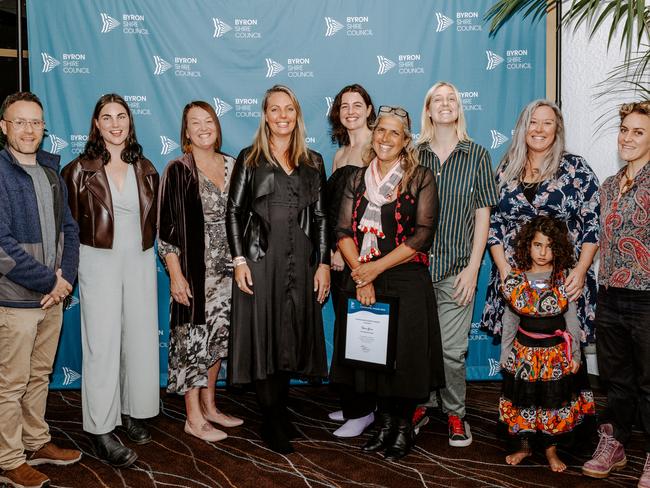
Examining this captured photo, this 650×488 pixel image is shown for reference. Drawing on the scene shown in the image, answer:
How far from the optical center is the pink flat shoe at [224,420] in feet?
11.4

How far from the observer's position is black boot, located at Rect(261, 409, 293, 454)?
10.1 feet

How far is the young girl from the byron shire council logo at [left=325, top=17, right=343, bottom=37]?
217 centimetres

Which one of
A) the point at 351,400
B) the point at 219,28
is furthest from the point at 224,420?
the point at 219,28

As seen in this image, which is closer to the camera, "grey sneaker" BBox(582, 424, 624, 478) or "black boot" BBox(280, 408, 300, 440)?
"grey sneaker" BBox(582, 424, 624, 478)

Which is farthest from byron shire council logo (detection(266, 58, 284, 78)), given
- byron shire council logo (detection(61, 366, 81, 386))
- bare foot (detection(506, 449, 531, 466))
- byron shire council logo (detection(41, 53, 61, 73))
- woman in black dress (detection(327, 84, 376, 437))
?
bare foot (detection(506, 449, 531, 466))

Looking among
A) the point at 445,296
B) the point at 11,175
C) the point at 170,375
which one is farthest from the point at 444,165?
the point at 11,175

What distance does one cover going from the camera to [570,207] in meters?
2.97

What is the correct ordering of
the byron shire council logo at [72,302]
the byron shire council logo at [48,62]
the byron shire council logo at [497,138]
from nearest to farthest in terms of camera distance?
the byron shire council logo at [48,62], the byron shire council logo at [72,302], the byron shire council logo at [497,138]

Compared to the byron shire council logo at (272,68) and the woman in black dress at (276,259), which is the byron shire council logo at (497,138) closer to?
the byron shire council logo at (272,68)

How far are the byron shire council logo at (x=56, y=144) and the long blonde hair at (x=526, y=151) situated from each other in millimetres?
3055

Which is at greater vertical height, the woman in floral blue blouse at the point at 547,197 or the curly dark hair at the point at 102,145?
the curly dark hair at the point at 102,145

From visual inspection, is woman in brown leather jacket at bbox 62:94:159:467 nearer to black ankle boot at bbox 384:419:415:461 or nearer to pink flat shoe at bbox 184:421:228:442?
pink flat shoe at bbox 184:421:228:442

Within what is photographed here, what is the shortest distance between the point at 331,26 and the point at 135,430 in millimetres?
3034

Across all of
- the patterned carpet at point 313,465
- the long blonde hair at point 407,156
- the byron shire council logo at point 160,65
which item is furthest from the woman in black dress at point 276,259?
the byron shire council logo at point 160,65
